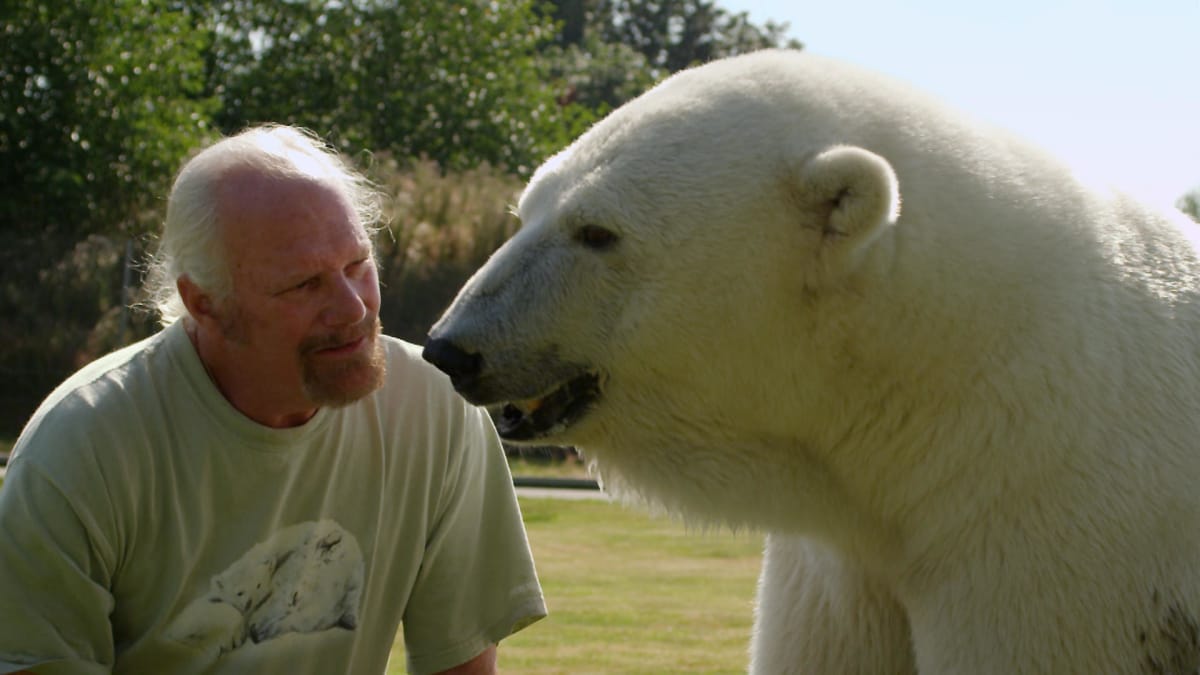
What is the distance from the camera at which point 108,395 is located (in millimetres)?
2783

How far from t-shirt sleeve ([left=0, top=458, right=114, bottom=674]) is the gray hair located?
0.47m

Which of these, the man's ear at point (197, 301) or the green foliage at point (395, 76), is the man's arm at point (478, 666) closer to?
the man's ear at point (197, 301)

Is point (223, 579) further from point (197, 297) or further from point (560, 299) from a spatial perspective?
point (560, 299)

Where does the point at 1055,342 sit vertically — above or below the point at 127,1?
above

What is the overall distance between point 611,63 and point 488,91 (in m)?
14.0

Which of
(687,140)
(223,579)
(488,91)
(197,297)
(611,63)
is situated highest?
(687,140)

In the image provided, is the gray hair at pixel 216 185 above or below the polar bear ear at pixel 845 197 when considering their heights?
below

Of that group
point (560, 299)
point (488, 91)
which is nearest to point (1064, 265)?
point (560, 299)

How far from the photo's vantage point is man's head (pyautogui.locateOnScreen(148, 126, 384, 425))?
111 inches

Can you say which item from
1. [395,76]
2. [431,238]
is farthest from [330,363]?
[395,76]

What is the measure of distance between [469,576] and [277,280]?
77cm

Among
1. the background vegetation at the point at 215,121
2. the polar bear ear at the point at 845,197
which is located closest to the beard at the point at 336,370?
the polar bear ear at the point at 845,197

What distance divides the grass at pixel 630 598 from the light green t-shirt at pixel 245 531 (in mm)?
545

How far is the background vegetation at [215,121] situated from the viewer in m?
15.5
